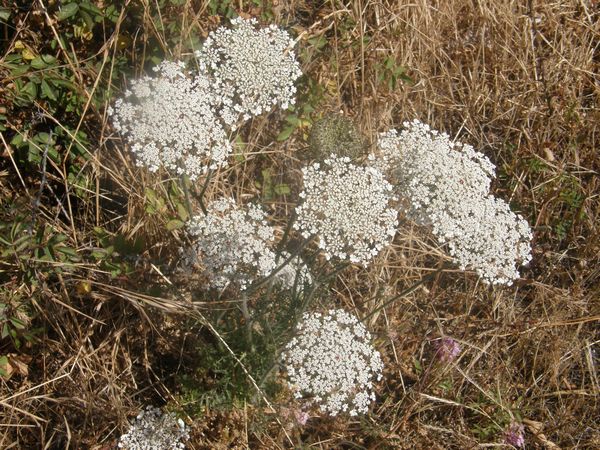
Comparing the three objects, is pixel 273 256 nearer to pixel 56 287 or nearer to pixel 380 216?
pixel 380 216

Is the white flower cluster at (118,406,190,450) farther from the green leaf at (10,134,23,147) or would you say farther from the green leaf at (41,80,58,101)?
the green leaf at (41,80,58,101)

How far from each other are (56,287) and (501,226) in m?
2.68

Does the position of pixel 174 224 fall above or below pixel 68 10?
below

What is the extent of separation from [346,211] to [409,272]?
187 cm

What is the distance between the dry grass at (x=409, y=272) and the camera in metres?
3.82

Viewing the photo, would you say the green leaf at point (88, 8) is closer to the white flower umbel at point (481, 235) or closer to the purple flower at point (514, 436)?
the white flower umbel at point (481, 235)

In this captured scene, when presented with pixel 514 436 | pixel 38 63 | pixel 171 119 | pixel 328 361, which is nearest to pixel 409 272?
pixel 514 436

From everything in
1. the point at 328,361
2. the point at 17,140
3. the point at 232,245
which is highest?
the point at 17,140

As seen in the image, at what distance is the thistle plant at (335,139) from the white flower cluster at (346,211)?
279mm

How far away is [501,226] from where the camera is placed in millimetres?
3221

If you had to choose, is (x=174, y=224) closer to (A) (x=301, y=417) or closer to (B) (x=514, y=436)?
(A) (x=301, y=417)

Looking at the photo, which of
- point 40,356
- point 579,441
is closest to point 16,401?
point 40,356

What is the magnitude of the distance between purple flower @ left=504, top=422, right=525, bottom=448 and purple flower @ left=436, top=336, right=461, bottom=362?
0.58 m

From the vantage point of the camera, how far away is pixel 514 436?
413cm
